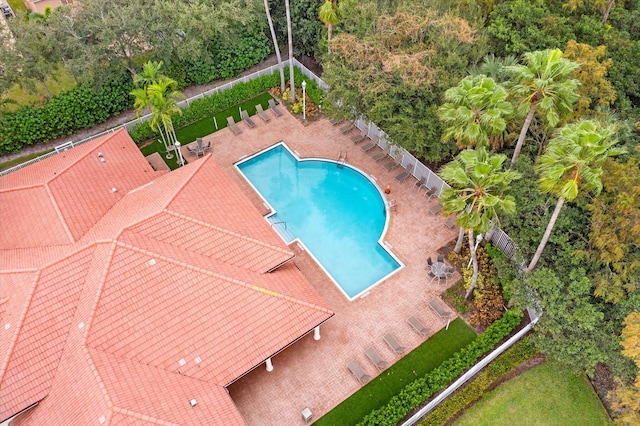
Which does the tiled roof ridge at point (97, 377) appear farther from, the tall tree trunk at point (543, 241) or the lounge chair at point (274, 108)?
the lounge chair at point (274, 108)

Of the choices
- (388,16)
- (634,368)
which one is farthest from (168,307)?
(388,16)

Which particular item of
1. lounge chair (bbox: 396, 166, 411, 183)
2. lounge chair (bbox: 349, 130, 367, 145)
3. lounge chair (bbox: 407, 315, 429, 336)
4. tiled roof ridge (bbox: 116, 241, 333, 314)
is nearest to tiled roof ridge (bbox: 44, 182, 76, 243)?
tiled roof ridge (bbox: 116, 241, 333, 314)

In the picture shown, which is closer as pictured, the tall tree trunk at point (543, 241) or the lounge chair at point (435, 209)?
the tall tree trunk at point (543, 241)

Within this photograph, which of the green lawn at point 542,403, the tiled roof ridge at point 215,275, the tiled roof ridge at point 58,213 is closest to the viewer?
the tiled roof ridge at point 215,275

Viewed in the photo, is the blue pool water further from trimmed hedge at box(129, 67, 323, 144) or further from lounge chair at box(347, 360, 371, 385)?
trimmed hedge at box(129, 67, 323, 144)

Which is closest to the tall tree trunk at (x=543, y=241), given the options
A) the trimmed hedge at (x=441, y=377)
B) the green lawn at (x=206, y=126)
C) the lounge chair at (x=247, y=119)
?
the trimmed hedge at (x=441, y=377)

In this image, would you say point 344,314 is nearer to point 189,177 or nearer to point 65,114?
point 189,177

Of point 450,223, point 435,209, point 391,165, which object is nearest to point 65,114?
point 391,165

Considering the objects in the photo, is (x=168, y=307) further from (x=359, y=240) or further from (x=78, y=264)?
(x=359, y=240)
